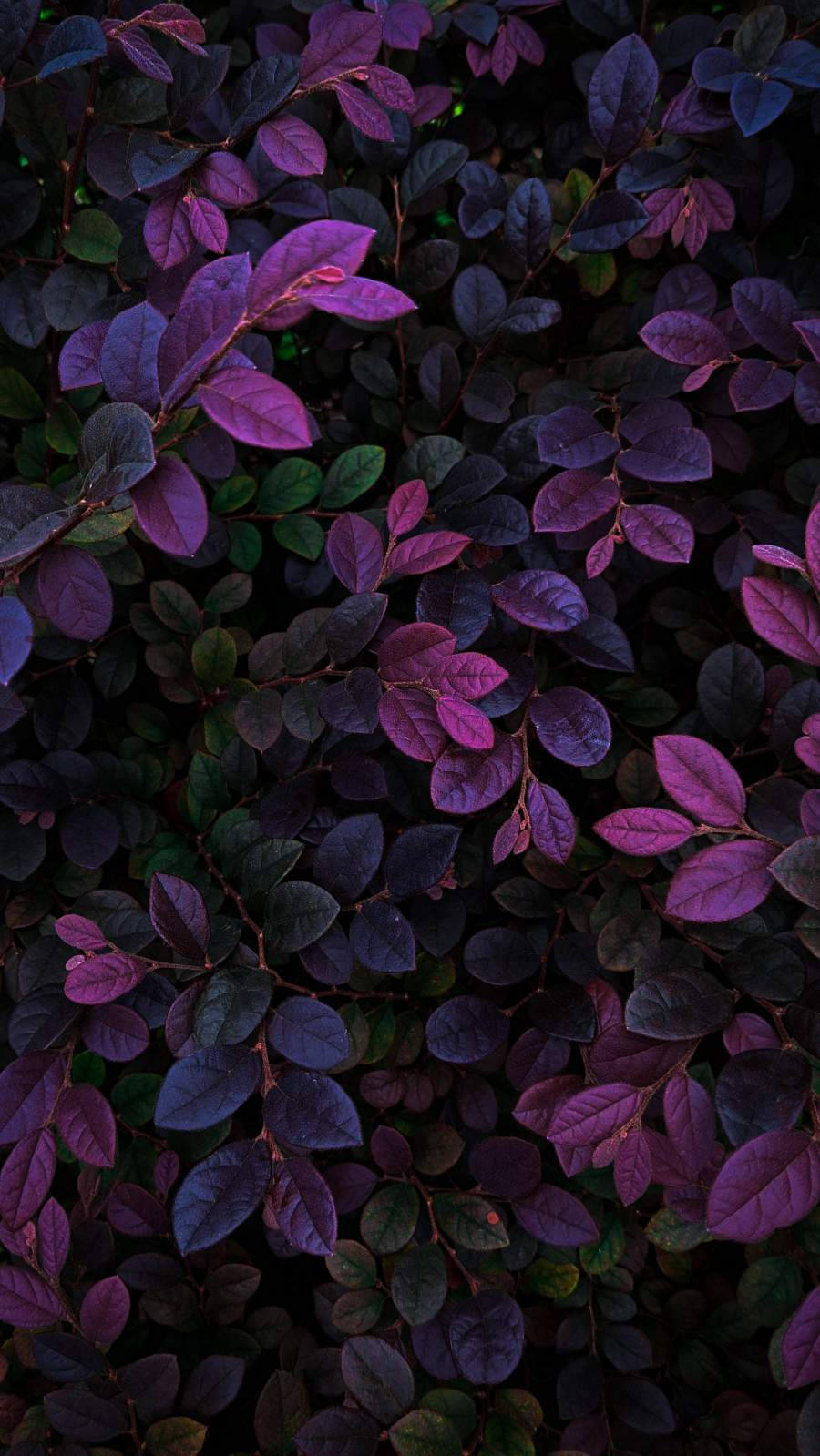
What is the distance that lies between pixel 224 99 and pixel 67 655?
2.17 ft

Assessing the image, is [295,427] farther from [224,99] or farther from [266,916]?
[224,99]

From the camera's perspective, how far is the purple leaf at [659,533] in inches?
35.4

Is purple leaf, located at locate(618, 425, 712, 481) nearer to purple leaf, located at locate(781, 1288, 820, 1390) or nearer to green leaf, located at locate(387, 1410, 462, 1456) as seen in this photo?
purple leaf, located at locate(781, 1288, 820, 1390)

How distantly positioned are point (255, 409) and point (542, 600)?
36 cm

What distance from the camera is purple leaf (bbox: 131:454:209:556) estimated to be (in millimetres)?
714

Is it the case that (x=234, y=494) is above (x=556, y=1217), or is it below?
above

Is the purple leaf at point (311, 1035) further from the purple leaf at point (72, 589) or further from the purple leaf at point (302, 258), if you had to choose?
the purple leaf at point (302, 258)

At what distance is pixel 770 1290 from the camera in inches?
40.3

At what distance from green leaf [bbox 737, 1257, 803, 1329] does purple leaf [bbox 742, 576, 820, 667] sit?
644 millimetres

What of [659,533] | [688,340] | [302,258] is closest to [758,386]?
[688,340]

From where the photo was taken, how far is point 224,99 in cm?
113

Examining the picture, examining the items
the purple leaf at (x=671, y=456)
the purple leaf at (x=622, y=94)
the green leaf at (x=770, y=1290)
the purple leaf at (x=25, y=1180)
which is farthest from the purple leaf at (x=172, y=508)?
the green leaf at (x=770, y=1290)

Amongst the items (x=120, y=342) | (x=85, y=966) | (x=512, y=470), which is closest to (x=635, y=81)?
(x=512, y=470)

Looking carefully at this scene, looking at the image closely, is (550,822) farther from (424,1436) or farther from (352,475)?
(424,1436)
